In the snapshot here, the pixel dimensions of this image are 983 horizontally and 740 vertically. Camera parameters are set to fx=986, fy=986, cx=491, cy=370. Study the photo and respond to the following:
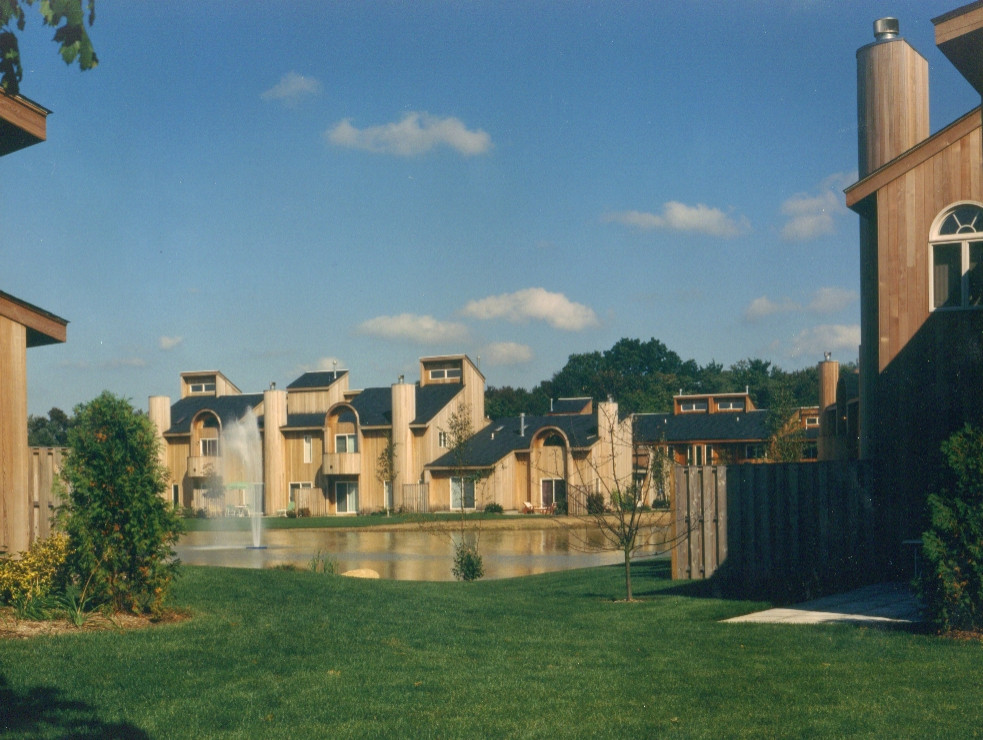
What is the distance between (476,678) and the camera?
8094 mm

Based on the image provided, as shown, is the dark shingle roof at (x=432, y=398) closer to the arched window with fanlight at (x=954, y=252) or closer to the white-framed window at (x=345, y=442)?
the white-framed window at (x=345, y=442)

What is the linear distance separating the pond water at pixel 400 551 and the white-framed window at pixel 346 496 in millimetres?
13872

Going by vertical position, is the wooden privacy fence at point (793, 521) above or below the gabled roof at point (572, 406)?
below

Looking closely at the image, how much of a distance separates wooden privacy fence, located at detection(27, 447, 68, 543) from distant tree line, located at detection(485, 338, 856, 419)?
81046 millimetres

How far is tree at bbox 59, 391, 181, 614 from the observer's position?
33.6 ft

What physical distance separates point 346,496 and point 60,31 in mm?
55751

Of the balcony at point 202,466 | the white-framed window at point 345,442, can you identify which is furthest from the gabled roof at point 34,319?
the balcony at point 202,466

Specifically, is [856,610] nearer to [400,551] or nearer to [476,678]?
[476,678]

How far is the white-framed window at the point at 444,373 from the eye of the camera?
6141cm

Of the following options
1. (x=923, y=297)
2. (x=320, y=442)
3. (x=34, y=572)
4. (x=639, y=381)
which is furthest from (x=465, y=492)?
(x=639, y=381)

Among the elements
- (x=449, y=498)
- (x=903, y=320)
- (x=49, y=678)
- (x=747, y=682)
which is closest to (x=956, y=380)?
(x=903, y=320)

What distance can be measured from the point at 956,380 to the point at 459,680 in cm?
1006

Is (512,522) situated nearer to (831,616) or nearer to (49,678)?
(831,616)

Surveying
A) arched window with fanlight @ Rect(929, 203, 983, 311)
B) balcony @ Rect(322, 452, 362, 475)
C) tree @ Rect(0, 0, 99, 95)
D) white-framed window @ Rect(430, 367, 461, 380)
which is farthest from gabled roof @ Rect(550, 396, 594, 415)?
tree @ Rect(0, 0, 99, 95)
